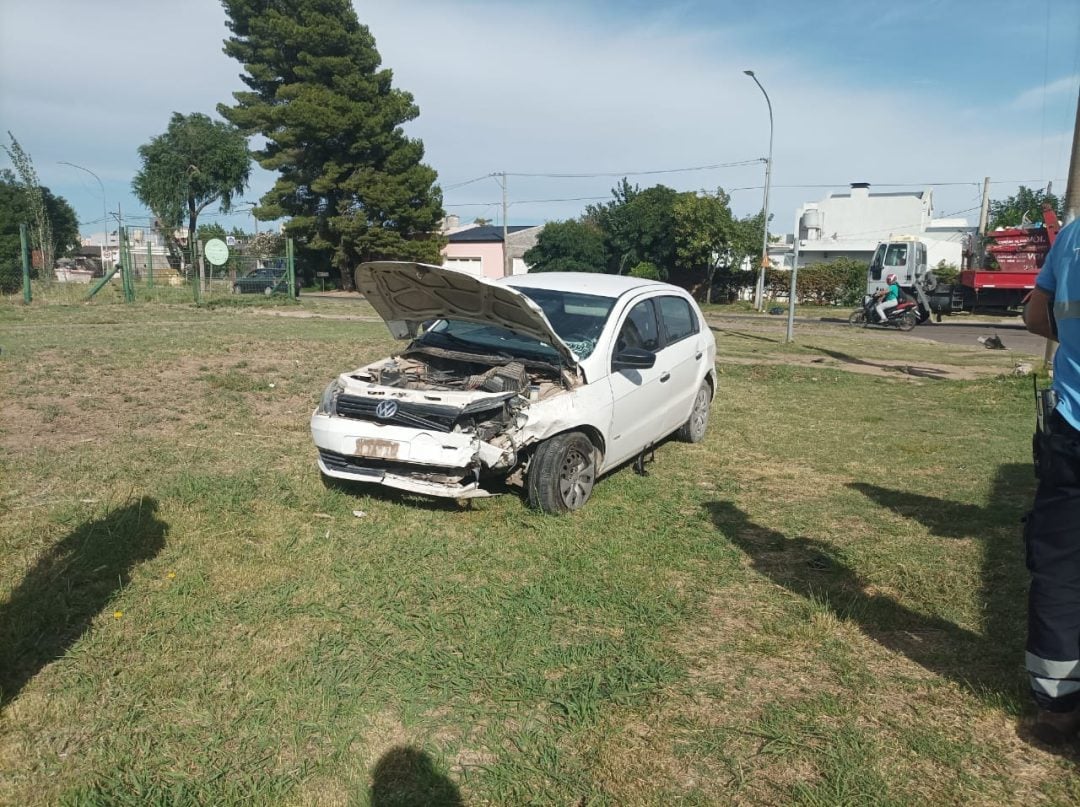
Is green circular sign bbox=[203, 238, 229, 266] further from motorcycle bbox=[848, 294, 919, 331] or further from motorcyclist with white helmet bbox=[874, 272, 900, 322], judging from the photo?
motorcycle bbox=[848, 294, 919, 331]

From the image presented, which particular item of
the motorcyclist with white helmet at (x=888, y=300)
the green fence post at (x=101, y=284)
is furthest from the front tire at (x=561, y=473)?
the motorcyclist with white helmet at (x=888, y=300)

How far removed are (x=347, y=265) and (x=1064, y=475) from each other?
41.2 meters

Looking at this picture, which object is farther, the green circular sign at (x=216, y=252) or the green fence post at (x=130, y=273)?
the green circular sign at (x=216, y=252)

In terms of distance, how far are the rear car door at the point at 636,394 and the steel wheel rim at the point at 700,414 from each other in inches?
40.2

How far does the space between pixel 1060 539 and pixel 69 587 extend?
429 centimetres

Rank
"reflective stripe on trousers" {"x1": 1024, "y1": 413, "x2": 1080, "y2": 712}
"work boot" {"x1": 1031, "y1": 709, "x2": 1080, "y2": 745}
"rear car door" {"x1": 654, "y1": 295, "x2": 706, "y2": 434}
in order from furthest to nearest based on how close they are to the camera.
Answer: "rear car door" {"x1": 654, "y1": 295, "x2": 706, "y2": 434} → "work boot" {"x1": 1031, "y1": 709, "x2": 1080, "y2": 745} → "reflective stripe on trousers" {"x1": 1024, "y1": 413, "x2": 1080, "y2": 712}

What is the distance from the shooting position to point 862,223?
2176 inches

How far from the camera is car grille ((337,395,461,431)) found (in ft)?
16.4

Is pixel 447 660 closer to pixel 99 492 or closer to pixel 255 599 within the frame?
pixel 255 599

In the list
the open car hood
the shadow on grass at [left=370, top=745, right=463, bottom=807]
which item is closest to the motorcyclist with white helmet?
the open car hood

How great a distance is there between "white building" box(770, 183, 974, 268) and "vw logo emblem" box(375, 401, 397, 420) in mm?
50199

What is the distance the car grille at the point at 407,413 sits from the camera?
501 cm

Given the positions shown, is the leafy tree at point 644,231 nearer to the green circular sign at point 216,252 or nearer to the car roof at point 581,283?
the green circular sign at point 216,252

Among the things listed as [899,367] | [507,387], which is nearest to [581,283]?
[507,387]
